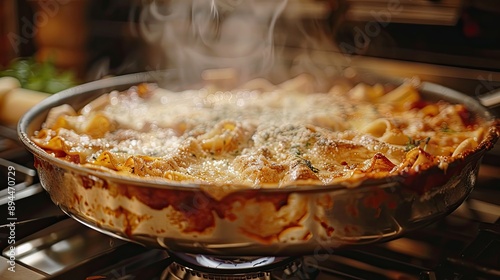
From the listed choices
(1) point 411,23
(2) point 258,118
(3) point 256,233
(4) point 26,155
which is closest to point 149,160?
(3) point 256,233

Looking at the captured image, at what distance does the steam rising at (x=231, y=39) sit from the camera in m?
1.98

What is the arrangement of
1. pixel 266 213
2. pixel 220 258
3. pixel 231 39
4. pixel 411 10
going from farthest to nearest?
pixel 231 39 → pixel 411 10 → pixel 220 258 → pixel 266 213

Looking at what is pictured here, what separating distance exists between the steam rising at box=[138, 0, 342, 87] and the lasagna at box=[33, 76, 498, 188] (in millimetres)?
226

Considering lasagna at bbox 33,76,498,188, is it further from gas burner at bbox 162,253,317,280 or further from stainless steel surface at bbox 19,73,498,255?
gas burner at bbox 162,253,317,280

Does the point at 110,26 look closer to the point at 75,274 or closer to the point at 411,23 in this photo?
the point at 411,23

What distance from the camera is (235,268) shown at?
3.49 feet

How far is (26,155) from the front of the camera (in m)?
1.50

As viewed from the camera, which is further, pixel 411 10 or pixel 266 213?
pixel 411 10

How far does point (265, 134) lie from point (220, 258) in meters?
0.33

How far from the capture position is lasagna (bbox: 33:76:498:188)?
1041 mm

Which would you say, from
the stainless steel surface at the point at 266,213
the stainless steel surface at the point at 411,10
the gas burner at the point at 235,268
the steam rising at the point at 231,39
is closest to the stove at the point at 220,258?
the gas burner at the point at 235,268

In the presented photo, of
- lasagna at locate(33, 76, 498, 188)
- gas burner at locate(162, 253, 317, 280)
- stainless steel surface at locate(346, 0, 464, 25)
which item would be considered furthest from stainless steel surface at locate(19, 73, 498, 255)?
stainless steel surface at locate(346, 0, 464, 25)

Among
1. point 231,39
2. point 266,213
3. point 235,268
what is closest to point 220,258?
point 235,268

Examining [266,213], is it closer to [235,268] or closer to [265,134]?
[235,268]
